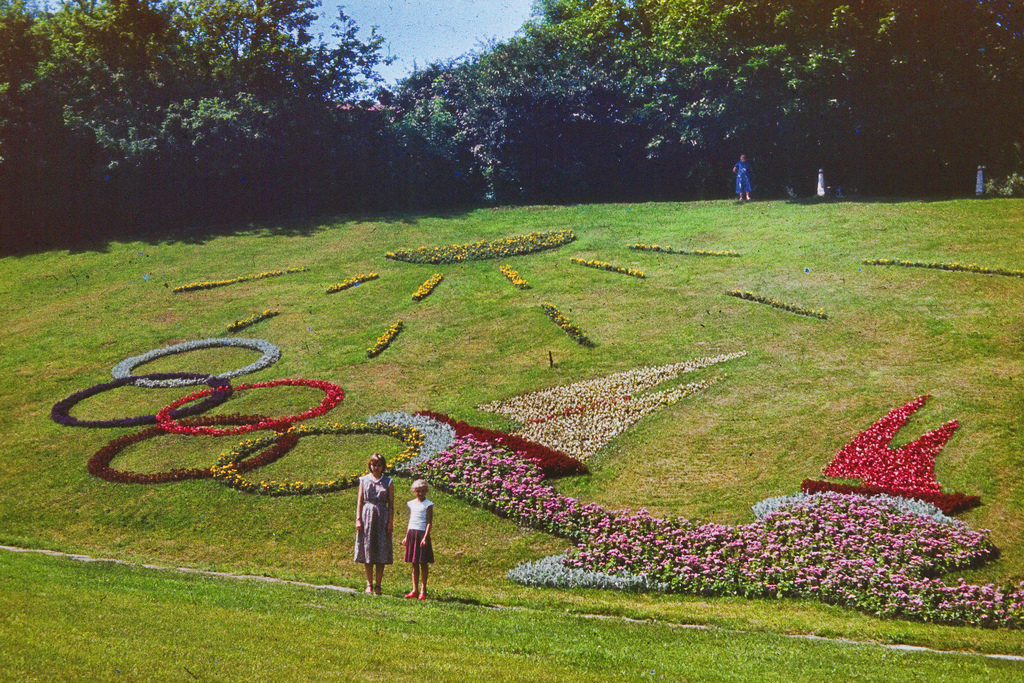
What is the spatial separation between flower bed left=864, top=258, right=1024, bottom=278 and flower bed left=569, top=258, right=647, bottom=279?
583 centimetres

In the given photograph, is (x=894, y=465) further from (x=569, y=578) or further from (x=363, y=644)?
(x=363, y=644)

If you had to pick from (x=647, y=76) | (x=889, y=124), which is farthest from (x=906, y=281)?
(x=647, y=76)

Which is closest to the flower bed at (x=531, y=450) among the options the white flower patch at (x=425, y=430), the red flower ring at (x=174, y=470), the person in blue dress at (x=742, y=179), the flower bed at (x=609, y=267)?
the white flower patch at (x=425, y=430)

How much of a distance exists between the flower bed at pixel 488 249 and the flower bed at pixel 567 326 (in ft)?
16.7

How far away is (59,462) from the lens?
1778 centimetres

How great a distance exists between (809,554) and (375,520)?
5907 mm

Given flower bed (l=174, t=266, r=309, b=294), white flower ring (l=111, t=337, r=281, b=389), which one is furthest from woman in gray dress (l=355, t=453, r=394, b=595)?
flower bed (l=174, t=266, r=309, b=294)

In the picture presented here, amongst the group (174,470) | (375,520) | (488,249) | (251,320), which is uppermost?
(488,249)

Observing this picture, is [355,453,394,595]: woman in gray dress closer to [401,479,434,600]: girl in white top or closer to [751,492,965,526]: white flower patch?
[401,479,434,600]: girl in white top

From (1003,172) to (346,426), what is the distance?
24163mm

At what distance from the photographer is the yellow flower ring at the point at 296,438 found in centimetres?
1588

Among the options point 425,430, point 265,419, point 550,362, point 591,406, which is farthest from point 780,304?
point 265,419

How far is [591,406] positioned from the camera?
60.1 ft

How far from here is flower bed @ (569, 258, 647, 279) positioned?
82.7ft
